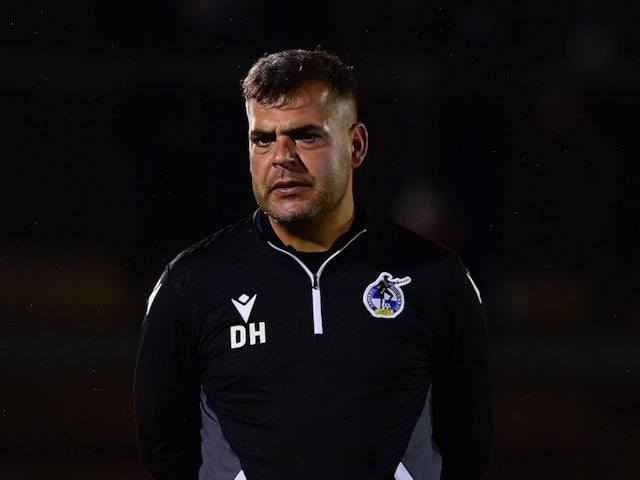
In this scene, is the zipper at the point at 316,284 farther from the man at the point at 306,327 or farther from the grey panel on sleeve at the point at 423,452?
the grey panel on sleeve at the point at 423,452

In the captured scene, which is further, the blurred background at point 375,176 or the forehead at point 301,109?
the blurred background at point 375,176

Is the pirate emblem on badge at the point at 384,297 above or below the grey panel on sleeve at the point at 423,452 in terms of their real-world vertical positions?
above

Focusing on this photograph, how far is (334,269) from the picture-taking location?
1127mm

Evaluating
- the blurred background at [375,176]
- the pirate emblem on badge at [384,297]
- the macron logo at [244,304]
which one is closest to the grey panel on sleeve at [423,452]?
the pirate emblem on badge at [384,297]

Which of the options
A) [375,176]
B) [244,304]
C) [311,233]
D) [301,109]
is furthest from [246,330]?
[375,176]

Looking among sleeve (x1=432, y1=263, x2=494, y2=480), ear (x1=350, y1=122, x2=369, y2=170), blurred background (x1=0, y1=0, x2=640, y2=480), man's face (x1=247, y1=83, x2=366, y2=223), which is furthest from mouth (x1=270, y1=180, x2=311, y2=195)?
blurred background (x1=0, y1=0, x2=640, y2=480)

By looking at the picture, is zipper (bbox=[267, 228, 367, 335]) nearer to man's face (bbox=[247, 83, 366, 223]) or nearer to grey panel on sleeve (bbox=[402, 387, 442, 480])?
man's face (bbox=[247, 83, 366, 223])

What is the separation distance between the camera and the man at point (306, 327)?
108 cm

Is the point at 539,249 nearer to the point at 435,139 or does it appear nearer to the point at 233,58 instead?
the point at 435,139

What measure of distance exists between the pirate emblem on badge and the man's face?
10cm

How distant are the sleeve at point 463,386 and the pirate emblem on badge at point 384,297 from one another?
2.3 inches

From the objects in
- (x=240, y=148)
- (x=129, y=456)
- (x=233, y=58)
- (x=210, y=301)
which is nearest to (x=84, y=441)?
(x=129, y=456)

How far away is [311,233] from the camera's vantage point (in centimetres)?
114

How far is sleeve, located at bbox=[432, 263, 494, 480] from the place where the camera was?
1152mm
